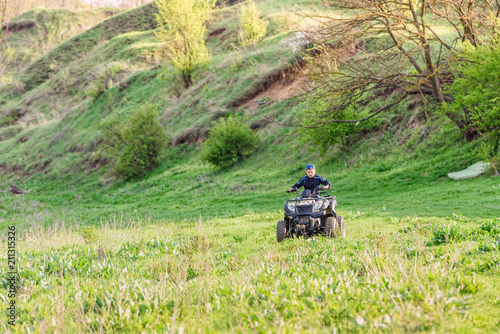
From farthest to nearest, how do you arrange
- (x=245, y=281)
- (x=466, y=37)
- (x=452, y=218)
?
(x=466, y=37)
(x=452, y=218)
(x=245, y=281)

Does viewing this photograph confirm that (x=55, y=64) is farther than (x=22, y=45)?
No

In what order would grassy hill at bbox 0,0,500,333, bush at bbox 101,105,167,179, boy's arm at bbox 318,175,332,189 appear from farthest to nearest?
bush at bbox 101,105,167,179 < boy's arm at bbox 318,175,332,189 < grassy hill at bbox 0,0,500,333

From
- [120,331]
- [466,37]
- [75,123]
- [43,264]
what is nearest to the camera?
[120,331]

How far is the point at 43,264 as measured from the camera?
8.11 meters

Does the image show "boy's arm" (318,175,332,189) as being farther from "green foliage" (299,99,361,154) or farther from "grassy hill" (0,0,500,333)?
"green foliage" (299,99,361,154)

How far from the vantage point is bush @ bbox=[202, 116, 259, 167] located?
29.4m

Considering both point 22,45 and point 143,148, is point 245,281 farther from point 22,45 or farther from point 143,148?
point 22,45

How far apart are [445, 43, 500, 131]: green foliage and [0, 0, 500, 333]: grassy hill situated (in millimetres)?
2409

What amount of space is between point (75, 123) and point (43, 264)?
4992 centimetres

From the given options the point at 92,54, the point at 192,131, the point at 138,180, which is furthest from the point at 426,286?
the point at 92,54

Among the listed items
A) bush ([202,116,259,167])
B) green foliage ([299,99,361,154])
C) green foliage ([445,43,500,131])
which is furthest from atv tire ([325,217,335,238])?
bush ([202,116,259,167])

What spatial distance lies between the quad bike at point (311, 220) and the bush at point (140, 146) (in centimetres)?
2669

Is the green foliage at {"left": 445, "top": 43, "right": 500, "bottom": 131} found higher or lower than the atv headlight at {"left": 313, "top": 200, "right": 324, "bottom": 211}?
higher

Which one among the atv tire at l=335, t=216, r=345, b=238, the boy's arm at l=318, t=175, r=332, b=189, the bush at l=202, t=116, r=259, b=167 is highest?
the bush at l=202, t=116, r=259, b=167
